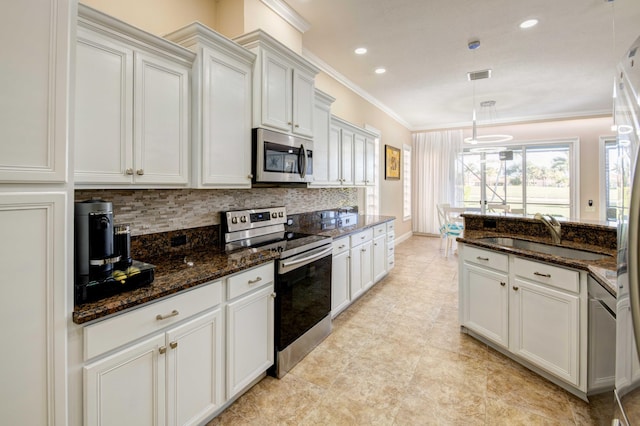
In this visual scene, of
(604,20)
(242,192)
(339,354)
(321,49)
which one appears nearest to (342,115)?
(321,49)

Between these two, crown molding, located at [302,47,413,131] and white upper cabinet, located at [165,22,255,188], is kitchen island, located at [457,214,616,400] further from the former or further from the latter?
crown molding, located at [302,47,413,131]

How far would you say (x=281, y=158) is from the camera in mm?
2496

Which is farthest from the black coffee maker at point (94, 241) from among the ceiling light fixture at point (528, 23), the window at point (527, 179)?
the window at point (527, 179)

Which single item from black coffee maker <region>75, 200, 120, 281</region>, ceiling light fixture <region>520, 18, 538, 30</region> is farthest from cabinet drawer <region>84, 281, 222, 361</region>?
ceiling light fixture <region>520, 18, 538, 30</region>

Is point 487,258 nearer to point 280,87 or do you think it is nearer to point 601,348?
point 601,348

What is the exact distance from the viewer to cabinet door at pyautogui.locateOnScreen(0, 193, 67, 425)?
964 mm

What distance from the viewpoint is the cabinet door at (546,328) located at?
1917 millimetres

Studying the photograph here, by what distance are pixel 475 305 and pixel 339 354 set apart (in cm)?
124

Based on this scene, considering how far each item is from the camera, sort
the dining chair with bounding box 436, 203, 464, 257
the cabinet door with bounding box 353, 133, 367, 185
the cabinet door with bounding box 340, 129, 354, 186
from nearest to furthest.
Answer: the cabinet door with bounding box 340, 129, 354, 186
the cabinet door with bounding box 353, 133, 367, 185
the dining chair with bounding box 436, 203, 464, 257

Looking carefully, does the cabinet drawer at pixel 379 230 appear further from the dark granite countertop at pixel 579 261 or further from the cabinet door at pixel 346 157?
the dark granite countertop at pixel 579 261

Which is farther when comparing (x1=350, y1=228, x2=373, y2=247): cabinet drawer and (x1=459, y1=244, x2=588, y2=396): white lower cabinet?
(x1=350, y1=228, x2=373, y2=247): cabinet drawer

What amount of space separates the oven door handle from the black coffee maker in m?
1.00

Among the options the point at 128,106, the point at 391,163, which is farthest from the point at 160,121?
the point at 391,163

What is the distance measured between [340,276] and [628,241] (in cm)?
246
